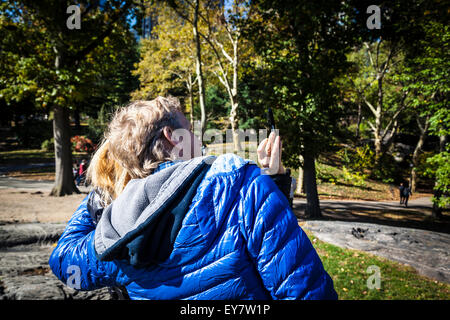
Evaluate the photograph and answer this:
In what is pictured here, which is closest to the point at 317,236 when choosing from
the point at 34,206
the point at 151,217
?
the point at 151,217

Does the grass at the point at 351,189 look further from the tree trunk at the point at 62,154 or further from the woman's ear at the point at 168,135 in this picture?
the woman's ear at the point at 168,135

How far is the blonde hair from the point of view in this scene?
51.0 inches

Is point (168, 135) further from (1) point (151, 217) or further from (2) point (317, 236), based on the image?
(2) point (317, 236)

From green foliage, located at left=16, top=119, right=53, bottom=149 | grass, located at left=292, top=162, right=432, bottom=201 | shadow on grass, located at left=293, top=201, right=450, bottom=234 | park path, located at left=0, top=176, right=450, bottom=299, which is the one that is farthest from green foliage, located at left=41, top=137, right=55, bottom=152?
shadow on grass, located at left=293, top=201, right=450, bottom=234

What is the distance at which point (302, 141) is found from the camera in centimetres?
959

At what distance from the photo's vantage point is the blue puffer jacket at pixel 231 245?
1.02 metres

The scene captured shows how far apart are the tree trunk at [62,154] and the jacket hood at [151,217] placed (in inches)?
470

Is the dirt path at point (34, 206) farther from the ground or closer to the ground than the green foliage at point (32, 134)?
closer to the ground

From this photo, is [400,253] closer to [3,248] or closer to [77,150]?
[3,248]

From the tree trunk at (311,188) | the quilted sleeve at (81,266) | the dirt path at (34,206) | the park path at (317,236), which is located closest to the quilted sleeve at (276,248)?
the quilted sleeve at (81,266)

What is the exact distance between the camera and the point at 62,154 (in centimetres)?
1105

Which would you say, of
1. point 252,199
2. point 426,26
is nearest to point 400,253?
point 252,199
